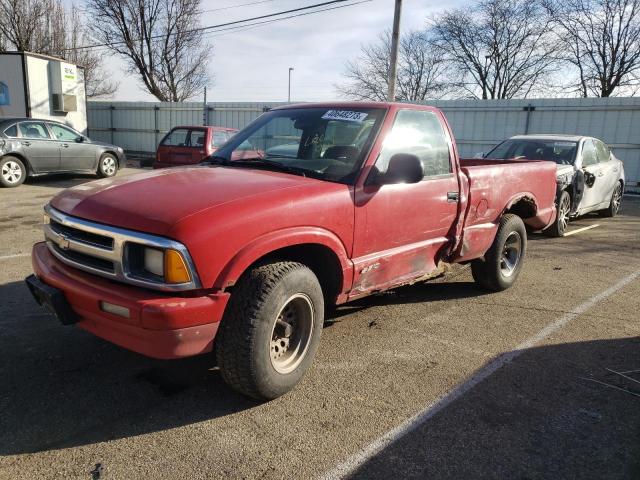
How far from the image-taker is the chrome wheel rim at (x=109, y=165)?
46.4 feet

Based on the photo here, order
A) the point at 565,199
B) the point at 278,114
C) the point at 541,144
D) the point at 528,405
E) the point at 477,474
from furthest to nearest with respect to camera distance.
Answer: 1. the point at 541,144
2. the point at 565,199
3. the point at 278,114
4. the point at 528,405
5. the point at 477,474

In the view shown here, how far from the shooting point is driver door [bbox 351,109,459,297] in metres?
3.60

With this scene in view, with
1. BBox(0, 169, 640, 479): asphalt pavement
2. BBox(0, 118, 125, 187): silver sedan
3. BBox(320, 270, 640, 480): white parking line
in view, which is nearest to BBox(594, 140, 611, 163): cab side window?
BBox(0, 169, 640, 479): asphalt pavement

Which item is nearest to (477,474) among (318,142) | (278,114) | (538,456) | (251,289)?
(538,456)

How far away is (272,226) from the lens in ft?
9.62

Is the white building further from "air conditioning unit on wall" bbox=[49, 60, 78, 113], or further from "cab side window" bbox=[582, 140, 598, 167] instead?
"cab side window" bbox=[582, 140, 598, 167]

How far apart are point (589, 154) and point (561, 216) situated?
72.5 inches

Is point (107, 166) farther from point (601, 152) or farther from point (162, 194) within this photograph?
point (162, 194)

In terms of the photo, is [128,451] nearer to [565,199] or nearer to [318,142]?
[318,142]

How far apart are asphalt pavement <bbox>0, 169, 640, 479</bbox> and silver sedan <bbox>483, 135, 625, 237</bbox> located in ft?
13.4

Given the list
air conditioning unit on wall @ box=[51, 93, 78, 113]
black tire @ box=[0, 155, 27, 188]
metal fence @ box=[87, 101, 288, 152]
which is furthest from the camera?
metal fence @ box=[87, 101, 288, 152]

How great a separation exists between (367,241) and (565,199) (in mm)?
6347

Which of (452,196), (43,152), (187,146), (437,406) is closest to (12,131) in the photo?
(43,152)

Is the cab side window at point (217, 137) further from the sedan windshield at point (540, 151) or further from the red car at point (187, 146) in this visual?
the sedan windshield at point (540, 151)
